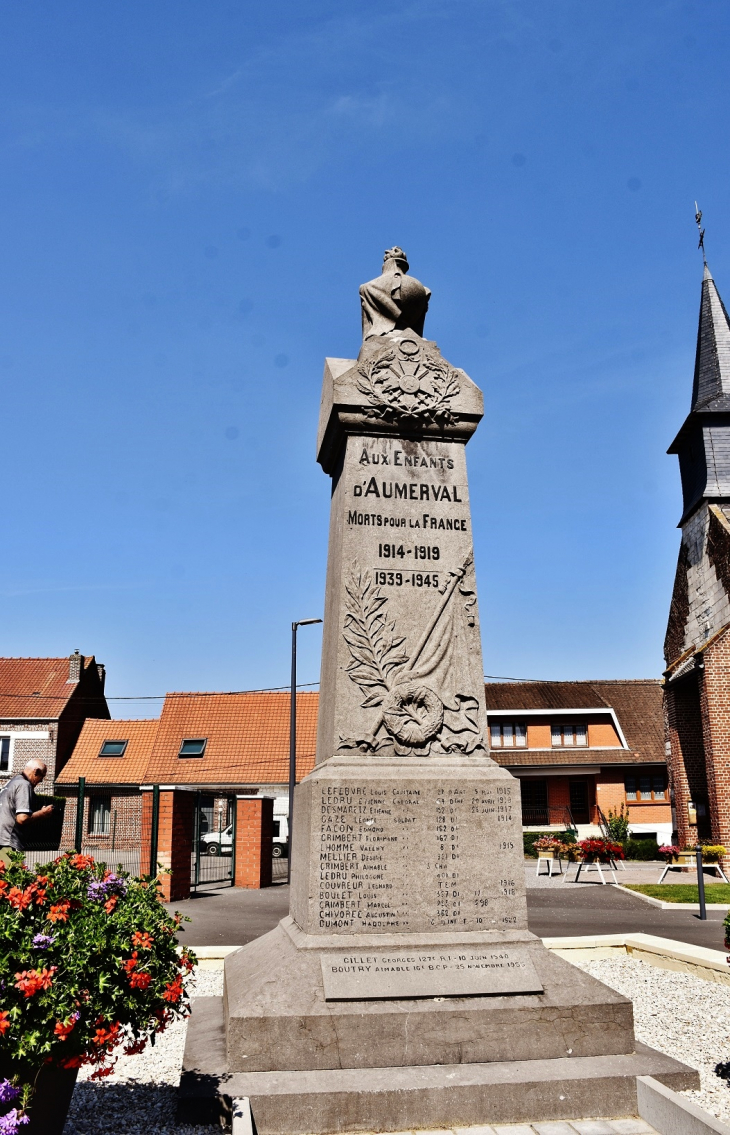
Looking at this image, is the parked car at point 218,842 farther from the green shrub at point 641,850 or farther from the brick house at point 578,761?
the brick house at point 578,761

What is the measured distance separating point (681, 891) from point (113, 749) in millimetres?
26581

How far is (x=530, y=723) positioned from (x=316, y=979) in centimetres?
3728

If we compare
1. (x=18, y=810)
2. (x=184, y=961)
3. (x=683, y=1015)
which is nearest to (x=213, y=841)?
(x=18, y=810)

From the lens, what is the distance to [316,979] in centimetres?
491

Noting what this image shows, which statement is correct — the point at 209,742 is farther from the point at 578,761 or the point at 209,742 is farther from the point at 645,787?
the point at 645,787

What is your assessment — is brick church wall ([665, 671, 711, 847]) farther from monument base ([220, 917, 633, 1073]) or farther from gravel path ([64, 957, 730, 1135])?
monument base ([220, 917, 633, 1073])

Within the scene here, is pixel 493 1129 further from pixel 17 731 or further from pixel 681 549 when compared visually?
pixel 17 731

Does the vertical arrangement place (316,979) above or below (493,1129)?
above

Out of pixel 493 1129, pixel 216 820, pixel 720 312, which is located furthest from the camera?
pixel 720 312

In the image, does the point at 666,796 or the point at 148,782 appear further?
the point at 666,796

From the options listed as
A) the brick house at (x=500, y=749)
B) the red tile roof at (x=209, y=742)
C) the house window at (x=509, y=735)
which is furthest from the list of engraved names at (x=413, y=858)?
the house window at (x=509, y=735)

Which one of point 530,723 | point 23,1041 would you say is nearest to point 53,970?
point 23,1041

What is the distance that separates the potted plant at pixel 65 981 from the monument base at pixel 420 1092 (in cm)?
85

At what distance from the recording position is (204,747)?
37.0 metres
